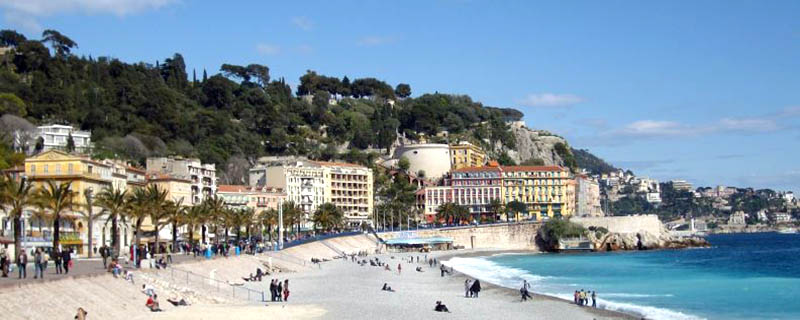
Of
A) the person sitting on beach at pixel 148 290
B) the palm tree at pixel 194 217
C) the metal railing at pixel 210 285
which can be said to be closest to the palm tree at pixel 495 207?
the palm tree at pixel 194 217

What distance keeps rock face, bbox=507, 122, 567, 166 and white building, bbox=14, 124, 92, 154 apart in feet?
302

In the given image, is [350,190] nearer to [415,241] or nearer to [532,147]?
[415,241]

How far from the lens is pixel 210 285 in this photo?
39.8m

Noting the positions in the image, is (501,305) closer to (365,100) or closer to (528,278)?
(528,278)

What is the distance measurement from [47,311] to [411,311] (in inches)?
555

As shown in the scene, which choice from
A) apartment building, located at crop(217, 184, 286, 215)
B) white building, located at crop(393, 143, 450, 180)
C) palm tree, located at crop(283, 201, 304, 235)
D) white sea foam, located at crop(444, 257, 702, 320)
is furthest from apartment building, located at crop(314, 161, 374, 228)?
white sea foam, located at crop(444, 257, 702, 320)

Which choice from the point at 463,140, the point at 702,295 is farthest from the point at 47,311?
the point at 463,140

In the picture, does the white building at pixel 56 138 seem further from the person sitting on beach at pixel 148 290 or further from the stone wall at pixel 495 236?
the person sitting on beach at pixel 148 290

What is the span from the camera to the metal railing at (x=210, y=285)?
124 feet

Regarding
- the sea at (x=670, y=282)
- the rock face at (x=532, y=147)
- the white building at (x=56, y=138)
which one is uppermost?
the rock face at (x=532, y=147)

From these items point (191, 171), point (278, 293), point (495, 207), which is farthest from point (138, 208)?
point (495, 207)

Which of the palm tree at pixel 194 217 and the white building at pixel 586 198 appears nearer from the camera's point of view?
the palm tree at pixel 194 217

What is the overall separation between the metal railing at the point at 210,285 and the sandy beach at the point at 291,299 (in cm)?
23

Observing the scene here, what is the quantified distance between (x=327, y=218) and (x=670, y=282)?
5312 centimetres
